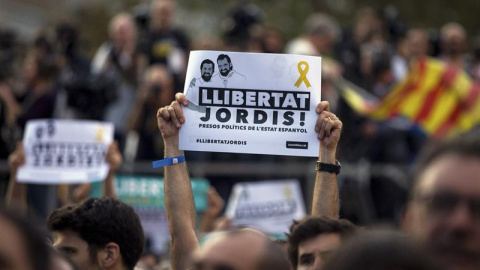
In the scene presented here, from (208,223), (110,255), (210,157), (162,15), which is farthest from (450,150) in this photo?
(162,15)

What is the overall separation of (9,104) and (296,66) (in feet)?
19.0

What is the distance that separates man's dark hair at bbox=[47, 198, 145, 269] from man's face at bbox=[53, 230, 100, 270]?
2 cm

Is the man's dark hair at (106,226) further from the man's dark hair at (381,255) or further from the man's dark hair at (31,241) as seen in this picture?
the man's dark hair at (381,255)

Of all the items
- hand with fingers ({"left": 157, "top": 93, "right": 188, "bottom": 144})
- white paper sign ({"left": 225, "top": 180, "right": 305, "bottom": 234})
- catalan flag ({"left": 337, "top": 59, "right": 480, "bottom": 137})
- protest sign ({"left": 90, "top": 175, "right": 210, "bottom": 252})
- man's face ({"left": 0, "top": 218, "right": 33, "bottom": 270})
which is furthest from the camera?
catalan flag ({"left": 337, "top": 59, "right": 480, "bottom": 137})

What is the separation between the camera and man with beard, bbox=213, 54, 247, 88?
6109 mm

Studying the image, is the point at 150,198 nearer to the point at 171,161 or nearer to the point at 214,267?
the point at 171,161

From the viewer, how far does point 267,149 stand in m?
6.05

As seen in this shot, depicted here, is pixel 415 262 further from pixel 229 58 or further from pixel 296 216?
pixel 296 216

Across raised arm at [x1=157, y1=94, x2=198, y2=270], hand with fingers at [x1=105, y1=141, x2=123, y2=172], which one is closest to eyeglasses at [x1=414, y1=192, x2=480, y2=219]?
raised arm at [x1=157, y1=94, x2=198, y2=270]

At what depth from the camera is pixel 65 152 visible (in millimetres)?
9250

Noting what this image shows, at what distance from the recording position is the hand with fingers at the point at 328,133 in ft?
19.4

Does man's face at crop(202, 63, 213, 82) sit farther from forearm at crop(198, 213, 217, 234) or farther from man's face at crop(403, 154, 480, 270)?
forearm at crop(198, 213, 217, 234)

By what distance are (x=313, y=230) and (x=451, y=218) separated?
281cm

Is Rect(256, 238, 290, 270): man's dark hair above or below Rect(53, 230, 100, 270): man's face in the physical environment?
above
